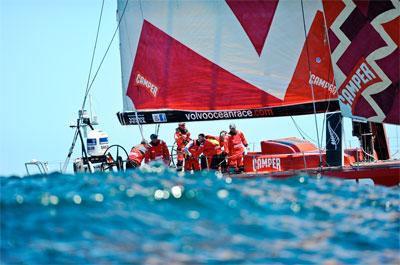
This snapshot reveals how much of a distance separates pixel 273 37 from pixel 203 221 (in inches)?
444

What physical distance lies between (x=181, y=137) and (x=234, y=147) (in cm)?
176

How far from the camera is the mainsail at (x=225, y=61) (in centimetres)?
1822

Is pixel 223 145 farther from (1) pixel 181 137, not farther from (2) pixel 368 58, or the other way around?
(2) pixel 368 58

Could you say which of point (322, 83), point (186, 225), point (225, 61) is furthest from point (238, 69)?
point (186, 225)

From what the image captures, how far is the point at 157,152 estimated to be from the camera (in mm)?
17297

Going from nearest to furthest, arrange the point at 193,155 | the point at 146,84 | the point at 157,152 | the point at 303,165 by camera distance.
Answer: the point at 303,165, the point at 193,155, the point at 157,152, the point at 146,84

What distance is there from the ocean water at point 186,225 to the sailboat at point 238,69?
6974 mm

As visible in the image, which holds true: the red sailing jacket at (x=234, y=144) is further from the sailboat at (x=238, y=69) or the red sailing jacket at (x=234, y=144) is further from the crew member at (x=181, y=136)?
the crew member at (x=181, y=136)

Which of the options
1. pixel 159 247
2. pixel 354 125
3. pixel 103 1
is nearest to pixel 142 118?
pixel 103 1

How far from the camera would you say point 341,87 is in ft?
50.3

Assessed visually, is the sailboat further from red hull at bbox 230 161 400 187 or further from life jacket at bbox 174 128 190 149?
red hull at bbox 230 161 400 187

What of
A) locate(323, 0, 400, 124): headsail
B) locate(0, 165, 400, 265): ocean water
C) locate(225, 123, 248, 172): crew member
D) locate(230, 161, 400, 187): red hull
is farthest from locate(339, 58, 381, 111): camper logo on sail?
locate(0, 165, 400, 265): ocean water

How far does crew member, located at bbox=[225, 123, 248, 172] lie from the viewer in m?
16.9

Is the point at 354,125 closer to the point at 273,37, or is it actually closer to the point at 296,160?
the point at 296,160
